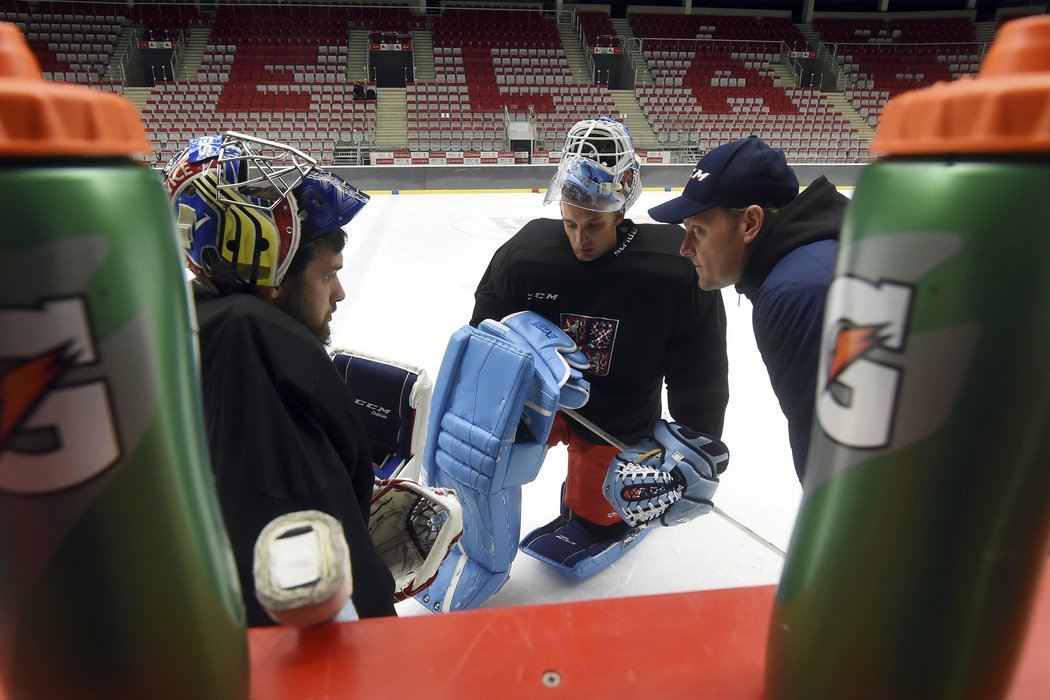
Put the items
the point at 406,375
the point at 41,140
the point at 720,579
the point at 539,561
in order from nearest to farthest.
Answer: the point at 41,140
the point at 406,375
the point at 720,579
the point at 539,561

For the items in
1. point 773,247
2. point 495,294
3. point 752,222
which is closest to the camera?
point 773,247

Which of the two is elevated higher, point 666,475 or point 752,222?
point 752,222

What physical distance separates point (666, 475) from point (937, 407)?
4.19ft

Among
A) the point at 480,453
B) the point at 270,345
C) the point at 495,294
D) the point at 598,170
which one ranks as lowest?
the point at 480,453

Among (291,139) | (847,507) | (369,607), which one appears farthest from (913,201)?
(291,139)

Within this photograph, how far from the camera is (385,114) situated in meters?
13.3

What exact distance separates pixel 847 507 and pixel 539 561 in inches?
67.9

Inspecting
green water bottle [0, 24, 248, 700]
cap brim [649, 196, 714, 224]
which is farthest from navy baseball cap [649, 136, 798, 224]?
green water bottle [0, 24, 248, 700]

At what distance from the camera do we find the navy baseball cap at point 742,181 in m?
1.22

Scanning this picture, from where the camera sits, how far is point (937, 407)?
22 centimetres

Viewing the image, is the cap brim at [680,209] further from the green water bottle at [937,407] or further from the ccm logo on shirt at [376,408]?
the green water bottle at [937,407]

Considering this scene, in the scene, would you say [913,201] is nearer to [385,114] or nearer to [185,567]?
[185,567]

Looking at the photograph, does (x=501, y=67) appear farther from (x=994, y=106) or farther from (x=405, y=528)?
(x=994, y=106)

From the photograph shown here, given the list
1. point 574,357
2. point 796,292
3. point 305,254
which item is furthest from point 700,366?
point 305,254
